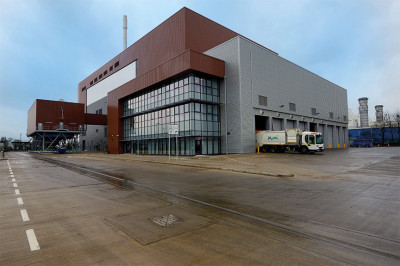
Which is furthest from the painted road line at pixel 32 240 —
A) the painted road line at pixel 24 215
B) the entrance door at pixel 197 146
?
the entrance door at pixel 197 146

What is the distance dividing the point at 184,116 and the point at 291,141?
15692 millimetres

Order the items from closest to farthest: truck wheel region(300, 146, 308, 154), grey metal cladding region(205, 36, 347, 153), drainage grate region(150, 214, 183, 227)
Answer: drainage grate region(150, 214, 183, 227) < truck wheel region(300, 146, 308, 154) < grey metal cladding region(205, 36, 347, 153)

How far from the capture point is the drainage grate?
4727 millimetres

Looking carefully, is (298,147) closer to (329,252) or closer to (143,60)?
(329,252)

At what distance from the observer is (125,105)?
45344 mm

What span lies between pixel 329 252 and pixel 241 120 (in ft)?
89.2

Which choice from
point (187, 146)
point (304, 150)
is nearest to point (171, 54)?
point (187, 146)

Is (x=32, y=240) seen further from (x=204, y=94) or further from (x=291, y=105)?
(x=291, y=105)

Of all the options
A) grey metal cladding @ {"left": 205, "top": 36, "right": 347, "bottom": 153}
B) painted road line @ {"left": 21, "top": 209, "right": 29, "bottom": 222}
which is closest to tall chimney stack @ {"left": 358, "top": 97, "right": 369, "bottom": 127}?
grey metal cladding @ {"left": 205, "top": 36, "right": 347, "bottom": 153}

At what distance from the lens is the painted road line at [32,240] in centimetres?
366

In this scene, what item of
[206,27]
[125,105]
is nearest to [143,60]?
[125,105]

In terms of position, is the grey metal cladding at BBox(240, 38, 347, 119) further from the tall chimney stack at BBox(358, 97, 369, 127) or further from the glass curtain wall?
the tall chimney stack at BBox(358, 97, 369, 127)

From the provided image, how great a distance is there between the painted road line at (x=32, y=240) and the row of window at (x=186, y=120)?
82.5ft

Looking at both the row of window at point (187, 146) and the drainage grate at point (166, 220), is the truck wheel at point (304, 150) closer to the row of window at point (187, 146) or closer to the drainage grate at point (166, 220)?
the row of window at point (187, 146)
